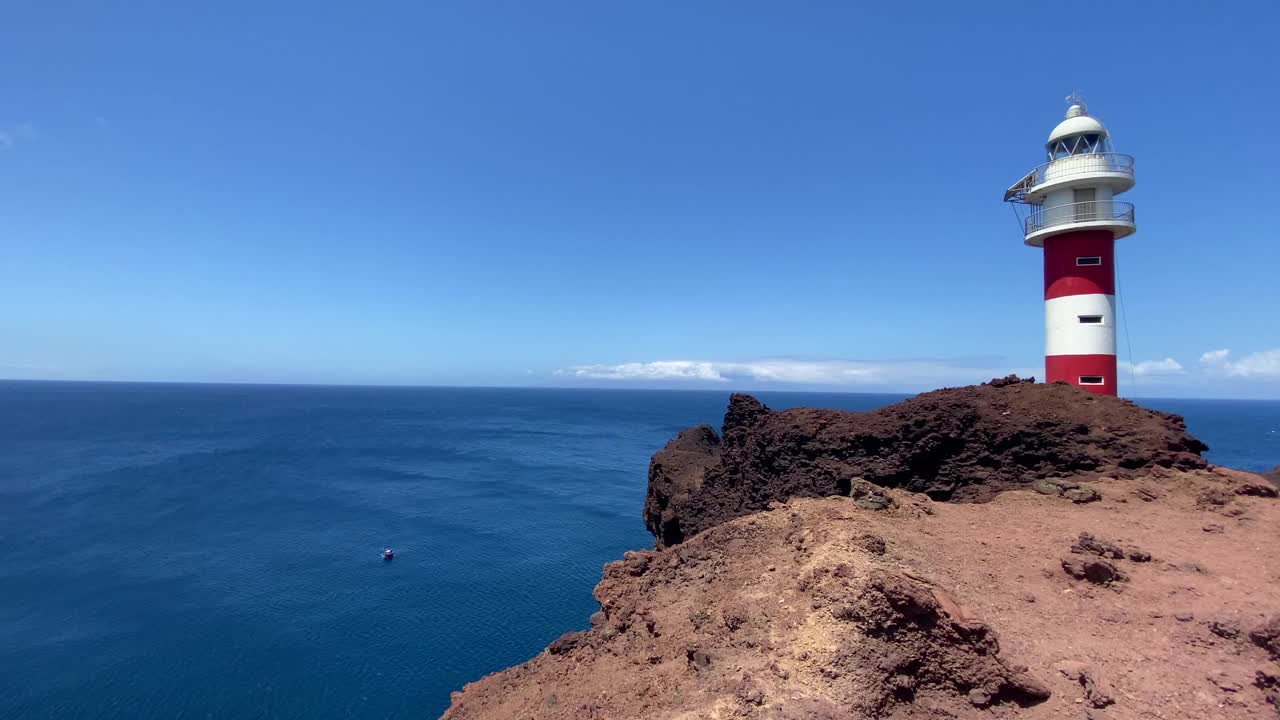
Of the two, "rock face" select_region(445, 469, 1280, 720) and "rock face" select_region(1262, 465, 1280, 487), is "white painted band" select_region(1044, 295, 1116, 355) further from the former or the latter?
"rock face" select_region(445, 469, 1280, 720)

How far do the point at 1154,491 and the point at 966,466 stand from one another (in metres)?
3.08

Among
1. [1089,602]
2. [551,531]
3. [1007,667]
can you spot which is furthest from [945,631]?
[551,531]

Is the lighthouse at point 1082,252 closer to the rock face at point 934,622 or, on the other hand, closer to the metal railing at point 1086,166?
the metal railing at point 1086,166

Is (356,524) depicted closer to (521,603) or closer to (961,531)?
(521,603)

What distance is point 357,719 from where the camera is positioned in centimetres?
2144

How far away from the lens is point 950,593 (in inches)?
269

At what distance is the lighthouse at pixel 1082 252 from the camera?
1822 centimetres

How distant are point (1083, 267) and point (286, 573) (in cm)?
4394

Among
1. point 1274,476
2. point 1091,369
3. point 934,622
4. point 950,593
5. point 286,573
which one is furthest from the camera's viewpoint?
point 286,573

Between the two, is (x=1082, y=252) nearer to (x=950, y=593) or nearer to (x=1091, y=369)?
(x=1091, y=369)

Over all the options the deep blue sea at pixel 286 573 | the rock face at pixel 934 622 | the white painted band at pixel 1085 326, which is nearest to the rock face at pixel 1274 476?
the white painted band at pixel 1085 326

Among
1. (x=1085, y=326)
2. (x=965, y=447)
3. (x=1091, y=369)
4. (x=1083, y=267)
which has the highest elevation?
A: (x=1083, y=267)

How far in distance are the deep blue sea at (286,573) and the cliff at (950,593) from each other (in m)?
19.1

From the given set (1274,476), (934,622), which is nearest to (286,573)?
(934,622)
